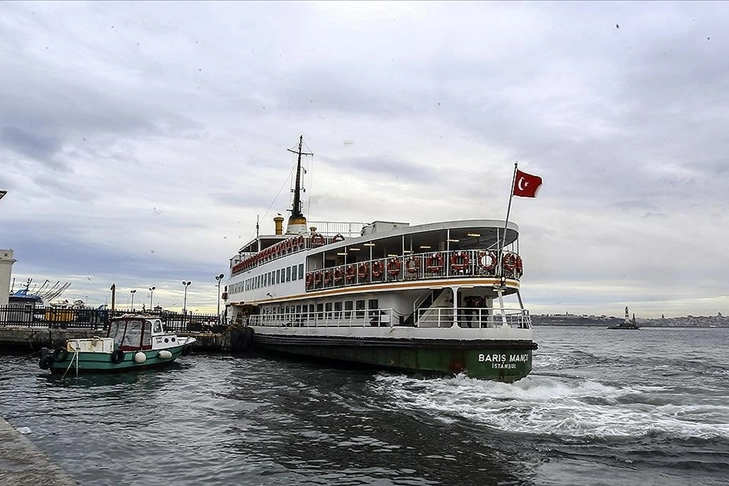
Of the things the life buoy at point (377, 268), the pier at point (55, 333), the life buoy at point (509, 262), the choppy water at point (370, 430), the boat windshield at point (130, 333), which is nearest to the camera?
the choppy water at point (370, 430)

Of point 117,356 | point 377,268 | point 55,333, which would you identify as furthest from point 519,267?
point 55,333

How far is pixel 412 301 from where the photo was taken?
25625mm

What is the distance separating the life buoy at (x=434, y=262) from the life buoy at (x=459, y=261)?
781mm

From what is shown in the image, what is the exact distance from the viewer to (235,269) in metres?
51.3

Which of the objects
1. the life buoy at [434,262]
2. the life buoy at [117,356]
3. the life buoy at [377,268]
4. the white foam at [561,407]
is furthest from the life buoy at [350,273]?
the life buoy at [117,356]

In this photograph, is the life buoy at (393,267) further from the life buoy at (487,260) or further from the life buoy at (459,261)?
the life buoy at (487,260)

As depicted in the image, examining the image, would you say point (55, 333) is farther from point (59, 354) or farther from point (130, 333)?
point (59, 354)

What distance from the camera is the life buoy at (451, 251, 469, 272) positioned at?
73.2ft

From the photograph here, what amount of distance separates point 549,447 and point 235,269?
4162 centimetres

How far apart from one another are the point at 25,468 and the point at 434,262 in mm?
17162

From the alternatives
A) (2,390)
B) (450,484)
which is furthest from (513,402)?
(2,390)

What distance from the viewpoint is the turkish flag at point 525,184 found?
21469mm

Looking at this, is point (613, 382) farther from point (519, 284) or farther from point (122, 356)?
point (122, 356)

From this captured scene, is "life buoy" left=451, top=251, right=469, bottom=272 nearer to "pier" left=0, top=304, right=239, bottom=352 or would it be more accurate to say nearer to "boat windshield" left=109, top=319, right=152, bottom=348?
"boat windshield" left=109, top=319, right=152, bottom=348
